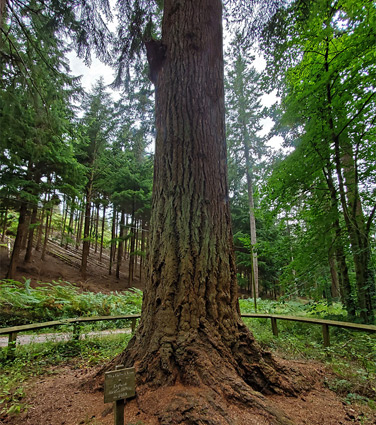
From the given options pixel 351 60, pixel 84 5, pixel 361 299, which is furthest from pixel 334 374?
pixel 84 5

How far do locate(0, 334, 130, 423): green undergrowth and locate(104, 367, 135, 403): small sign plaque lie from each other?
130 cm

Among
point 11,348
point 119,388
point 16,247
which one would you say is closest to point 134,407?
point 119,388

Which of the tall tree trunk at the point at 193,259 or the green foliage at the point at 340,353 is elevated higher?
the tall tree trunk at the point at 193,259

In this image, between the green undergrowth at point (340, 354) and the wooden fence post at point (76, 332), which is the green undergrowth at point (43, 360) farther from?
the green undergrowth at point (340, 354)

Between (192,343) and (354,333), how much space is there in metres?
3.90

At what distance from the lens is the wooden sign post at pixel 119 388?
1479 millimetres

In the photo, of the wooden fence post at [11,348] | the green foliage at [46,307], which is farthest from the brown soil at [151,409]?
the green foliage at [46,307]

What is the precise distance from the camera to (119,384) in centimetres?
153

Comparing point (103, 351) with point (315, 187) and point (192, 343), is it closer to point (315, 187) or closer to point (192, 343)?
point (192, 343)

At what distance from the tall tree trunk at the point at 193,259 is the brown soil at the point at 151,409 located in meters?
0.05

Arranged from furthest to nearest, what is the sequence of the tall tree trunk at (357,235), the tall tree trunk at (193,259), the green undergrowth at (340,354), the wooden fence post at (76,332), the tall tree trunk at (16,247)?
1. the tall tree trunk at (16,247)
2. the wooden fence post at (76,332)
3. the tall tree trunk at (357,235)
4. the green undergrowth at (340,354)
5. the tall tree trunk at (193,259)

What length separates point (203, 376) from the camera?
6.22 feet

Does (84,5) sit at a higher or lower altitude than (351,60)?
higher

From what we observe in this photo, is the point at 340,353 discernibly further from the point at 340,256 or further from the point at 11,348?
the point at 11,348
